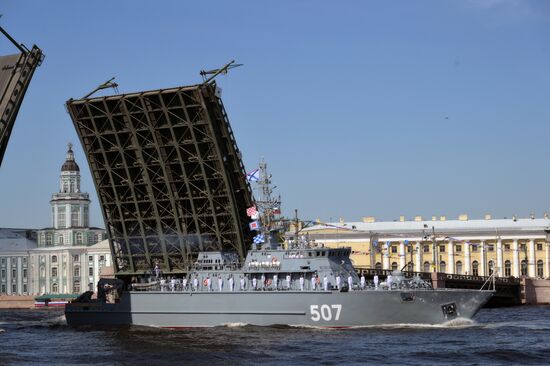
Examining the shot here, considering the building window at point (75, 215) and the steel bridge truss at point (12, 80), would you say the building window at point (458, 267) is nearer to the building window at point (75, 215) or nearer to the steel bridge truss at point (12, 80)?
the building window at point (75, 215)

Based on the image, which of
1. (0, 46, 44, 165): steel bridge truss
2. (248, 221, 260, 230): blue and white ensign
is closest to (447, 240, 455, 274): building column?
(248, 221, 260, 230): blue and white ensign

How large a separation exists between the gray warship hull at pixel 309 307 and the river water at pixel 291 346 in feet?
1.72

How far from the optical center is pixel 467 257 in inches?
2852

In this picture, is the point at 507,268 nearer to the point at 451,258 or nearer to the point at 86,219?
the point at 451,258

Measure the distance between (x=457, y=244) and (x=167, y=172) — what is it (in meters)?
38.6

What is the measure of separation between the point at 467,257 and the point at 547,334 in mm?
39460

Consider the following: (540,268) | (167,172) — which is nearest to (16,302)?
(540,268)

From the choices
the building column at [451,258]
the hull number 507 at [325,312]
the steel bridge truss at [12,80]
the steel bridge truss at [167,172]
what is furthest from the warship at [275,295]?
the building column at [451,258]

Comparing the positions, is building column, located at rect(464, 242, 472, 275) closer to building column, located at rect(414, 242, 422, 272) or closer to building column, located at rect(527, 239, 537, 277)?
building column, located at rect(414, 242, 422, 272)

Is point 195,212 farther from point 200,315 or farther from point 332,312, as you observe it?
point 332,312

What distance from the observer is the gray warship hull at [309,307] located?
34812mm

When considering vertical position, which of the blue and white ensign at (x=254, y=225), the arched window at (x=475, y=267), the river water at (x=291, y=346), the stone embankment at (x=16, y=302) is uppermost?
the blue and white ensign at (x=254, y=225)

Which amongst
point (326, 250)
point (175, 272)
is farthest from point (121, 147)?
point (326, 250)

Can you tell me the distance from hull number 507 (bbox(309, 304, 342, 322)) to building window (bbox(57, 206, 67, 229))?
174 feet
